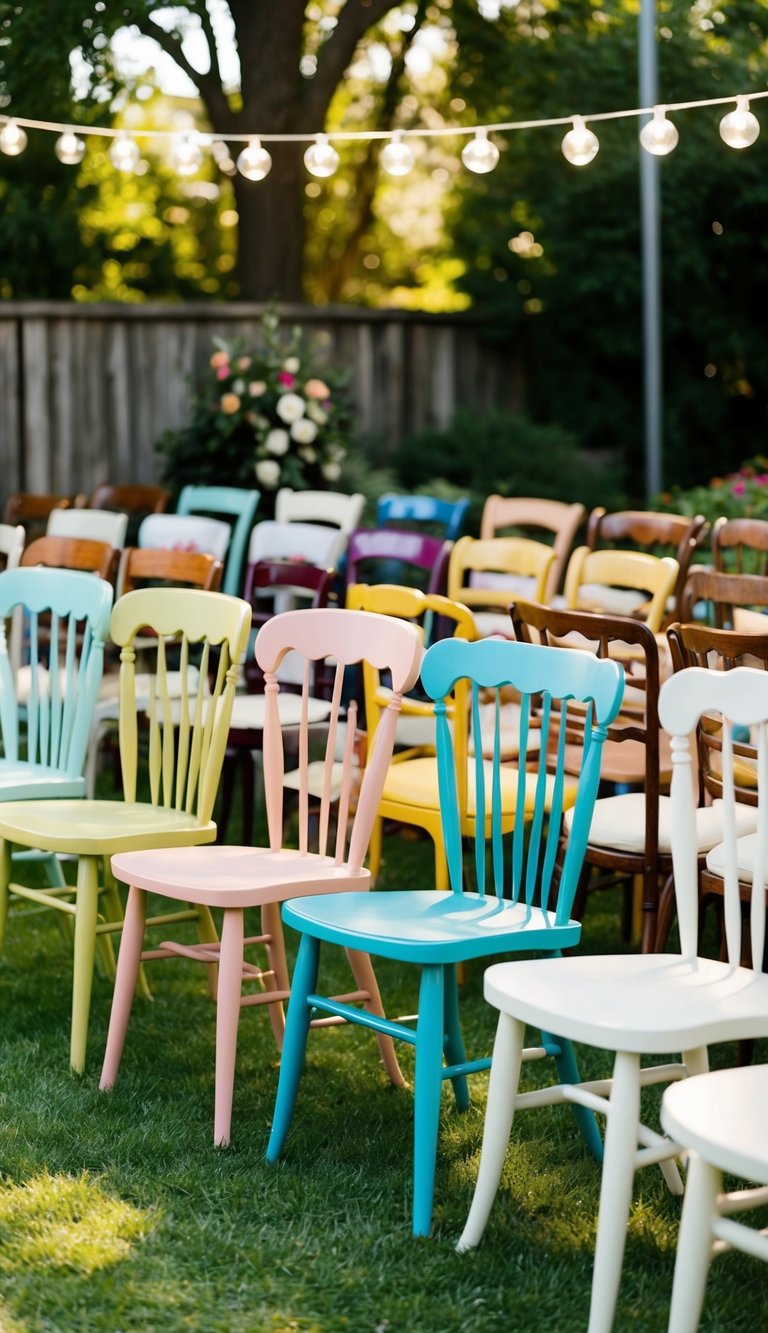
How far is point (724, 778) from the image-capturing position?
2.55 metres

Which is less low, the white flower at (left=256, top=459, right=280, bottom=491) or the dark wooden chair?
the white flower at (left=256, top=459, right=280, bottom=491)

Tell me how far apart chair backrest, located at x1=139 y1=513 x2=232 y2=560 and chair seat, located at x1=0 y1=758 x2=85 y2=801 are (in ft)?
5.18

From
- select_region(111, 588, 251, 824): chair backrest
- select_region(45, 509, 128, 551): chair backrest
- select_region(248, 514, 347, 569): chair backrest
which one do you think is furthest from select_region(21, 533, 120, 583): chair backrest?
select_region(111, 588, 251, 824): chair backrest

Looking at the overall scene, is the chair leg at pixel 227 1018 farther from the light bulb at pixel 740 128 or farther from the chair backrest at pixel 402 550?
the light bulb at pixel 740 128

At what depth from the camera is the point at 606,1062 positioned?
3531mm

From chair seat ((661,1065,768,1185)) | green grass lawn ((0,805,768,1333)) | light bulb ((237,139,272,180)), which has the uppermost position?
light bulb ((237,139,272,180))

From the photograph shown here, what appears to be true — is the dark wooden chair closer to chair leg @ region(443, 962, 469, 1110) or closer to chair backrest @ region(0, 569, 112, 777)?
chair leg @ region(443, 962, 469, 1110)

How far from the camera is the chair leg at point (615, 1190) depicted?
2.28 metres

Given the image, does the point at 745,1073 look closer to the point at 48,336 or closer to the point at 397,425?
the point at 48,336

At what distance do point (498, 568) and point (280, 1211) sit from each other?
288 cm

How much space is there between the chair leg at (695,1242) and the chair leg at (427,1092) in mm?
630

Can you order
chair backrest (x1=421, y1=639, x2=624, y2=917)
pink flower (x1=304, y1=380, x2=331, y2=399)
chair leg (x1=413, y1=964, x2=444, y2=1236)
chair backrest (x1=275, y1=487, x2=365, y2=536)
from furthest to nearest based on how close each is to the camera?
pink flower (x1=304, y1=380, x2=331, y2=399), chair backrest (x1=275, y1=487, x2=365, y2=536), chair backrest (x1=421, y1=639, x2=624, y2=917), chair leg (x1=413, y1=964, x2=444, y2=1236)

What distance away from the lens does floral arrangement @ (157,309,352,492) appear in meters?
7.16

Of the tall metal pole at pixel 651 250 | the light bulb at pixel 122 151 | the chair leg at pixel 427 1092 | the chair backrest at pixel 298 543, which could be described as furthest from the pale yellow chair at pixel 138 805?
the tall metal pole at pixel 651 250
